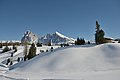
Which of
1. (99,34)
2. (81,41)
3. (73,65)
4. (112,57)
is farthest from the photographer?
(81,41)

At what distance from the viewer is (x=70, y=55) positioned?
4712cm

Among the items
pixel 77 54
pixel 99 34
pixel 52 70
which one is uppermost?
pixel 99 34

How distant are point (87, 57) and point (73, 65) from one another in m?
6.01

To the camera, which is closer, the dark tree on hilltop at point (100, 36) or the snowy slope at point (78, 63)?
the snowy slope at point (78, 63)

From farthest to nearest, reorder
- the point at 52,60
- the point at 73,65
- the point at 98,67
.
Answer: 1. the point at 52,60
2. the point at 73,65
3. the point at 98,67

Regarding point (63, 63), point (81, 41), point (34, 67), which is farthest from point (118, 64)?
point (81, 41)

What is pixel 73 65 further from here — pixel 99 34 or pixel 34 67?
pixel 99 34

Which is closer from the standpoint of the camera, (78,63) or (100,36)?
(78,63)

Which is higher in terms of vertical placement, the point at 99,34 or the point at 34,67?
the point at 99,34

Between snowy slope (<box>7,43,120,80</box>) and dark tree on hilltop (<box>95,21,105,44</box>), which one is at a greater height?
dark tree on hilltop (<box>95,21,105,44</box>)

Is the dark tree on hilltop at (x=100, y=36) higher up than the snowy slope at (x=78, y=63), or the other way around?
the dark tree on hilltop at (x=100, y=36)

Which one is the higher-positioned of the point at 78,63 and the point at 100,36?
the point at 100,36

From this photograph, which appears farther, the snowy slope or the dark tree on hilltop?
the dark tree on hilltop

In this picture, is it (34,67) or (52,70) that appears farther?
(34,67)
